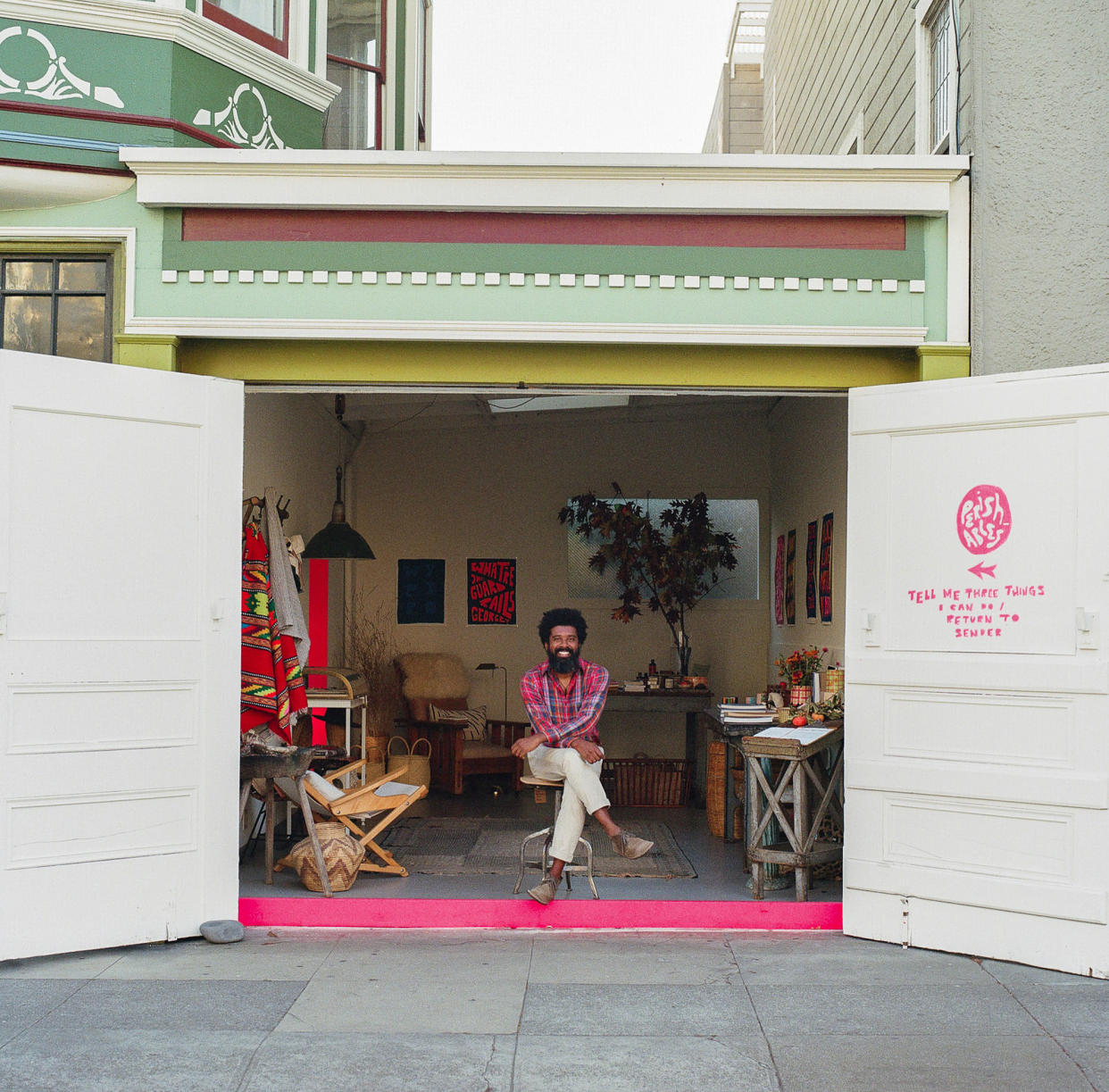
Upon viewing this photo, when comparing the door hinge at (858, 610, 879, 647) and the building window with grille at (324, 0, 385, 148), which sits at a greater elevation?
the building window with grille at (324, 0, 385, 148)

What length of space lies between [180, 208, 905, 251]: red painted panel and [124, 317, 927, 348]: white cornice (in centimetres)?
37

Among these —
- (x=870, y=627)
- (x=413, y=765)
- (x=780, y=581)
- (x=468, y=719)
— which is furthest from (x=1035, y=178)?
(x=468, y=719)

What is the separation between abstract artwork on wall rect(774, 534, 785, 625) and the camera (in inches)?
419

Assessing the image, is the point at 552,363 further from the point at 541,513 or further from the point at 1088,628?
the point at 541,513

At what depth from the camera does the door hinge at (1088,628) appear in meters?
5.08

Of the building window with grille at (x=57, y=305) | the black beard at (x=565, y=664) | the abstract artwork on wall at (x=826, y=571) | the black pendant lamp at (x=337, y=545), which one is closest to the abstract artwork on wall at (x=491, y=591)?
the black pendant lamp at (x=337, y=545)

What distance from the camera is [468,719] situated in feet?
35.8

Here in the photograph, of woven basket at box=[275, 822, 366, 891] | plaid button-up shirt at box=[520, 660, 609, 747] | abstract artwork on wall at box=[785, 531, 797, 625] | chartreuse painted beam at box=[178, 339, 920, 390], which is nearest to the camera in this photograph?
chartreuse painted beam at box=[178, 339, 920, 390]

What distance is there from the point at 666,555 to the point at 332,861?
5.64m

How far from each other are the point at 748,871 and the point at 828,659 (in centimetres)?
193

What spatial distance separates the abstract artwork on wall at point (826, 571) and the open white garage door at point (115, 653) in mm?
4234

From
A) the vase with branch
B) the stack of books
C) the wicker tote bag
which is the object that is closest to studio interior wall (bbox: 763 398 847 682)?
the vase with branch

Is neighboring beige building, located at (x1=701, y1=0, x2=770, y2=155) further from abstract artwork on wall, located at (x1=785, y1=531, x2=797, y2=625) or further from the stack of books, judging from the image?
the stack of books

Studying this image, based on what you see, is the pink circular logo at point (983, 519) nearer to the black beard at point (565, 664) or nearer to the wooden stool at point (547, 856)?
the black beard at point (565, 664)
